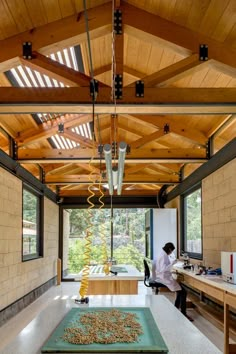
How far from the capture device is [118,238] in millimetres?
12227

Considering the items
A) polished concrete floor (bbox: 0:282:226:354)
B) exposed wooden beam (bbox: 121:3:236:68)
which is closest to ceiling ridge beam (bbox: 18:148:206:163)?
polished concrete floor (bbox: 0:282:226:354)

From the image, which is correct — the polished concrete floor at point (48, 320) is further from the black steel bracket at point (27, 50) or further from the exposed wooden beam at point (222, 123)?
the exposed wooden beam at point (222, 123)

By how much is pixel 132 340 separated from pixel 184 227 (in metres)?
7.21

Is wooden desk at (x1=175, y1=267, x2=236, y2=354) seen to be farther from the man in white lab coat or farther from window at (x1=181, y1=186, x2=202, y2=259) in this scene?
window at (x1=181, y1=186, x2=202, y2=259)

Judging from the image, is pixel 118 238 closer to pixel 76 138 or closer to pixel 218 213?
pixel 76 138

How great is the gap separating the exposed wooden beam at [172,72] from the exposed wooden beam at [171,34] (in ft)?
0.40

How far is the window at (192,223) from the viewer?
7.48 m

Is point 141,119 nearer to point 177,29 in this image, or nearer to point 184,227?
point 177,29

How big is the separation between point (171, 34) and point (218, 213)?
9.71 ft

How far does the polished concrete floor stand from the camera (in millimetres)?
2208

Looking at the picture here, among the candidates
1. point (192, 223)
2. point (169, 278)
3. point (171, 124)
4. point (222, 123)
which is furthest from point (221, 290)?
point (192, 223)

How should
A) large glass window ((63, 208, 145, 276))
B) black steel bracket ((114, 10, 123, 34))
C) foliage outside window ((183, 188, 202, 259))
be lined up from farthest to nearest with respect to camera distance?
large glass window ((63, 208, 145, 276)), foliage outside window ((183, 188, 202, 259)), black steel bracket ((114, 10, 123, 34))

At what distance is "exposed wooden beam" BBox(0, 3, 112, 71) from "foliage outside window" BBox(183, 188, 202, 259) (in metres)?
4.24

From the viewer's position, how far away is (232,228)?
17.0ft
